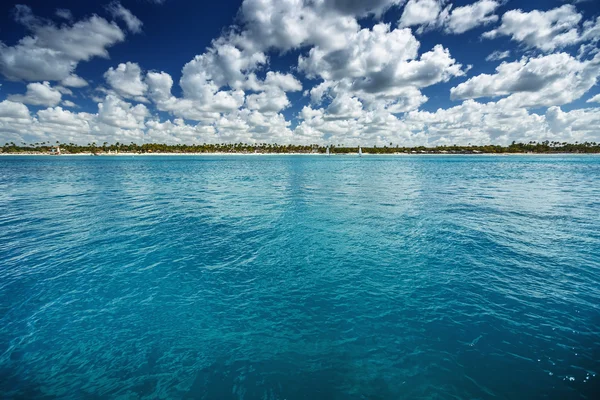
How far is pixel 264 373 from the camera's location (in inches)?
301

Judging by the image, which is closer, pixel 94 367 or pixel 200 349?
pixel 94 367

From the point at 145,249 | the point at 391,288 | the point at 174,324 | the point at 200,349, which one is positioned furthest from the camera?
the point at 145,249

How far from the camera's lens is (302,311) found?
10398 mm

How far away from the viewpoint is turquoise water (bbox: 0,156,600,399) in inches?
291

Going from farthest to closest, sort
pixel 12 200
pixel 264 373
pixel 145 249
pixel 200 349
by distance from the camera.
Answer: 1. pixel 12 200
2. pixel 145 249
3. pixel 200 349
4. pixel 264 373

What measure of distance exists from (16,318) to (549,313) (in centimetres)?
2073

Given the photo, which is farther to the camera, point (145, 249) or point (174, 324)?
point (145, 249)

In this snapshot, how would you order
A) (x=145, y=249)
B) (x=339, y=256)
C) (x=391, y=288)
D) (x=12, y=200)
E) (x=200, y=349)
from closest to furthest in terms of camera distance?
(x=200, y=349)
(x=391, y=288)
(x=339, y=256)
(x=145, y=249)
(x=12, y=200)

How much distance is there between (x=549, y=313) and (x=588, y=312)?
156 centimetres

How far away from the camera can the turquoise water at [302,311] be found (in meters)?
7.40

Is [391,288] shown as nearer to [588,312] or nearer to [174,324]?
[588,312]

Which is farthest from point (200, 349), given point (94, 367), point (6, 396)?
point (6, 396)

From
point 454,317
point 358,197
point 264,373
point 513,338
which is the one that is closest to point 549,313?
point 513,338

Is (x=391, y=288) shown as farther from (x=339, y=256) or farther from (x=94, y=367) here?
(x=94, y=367)
